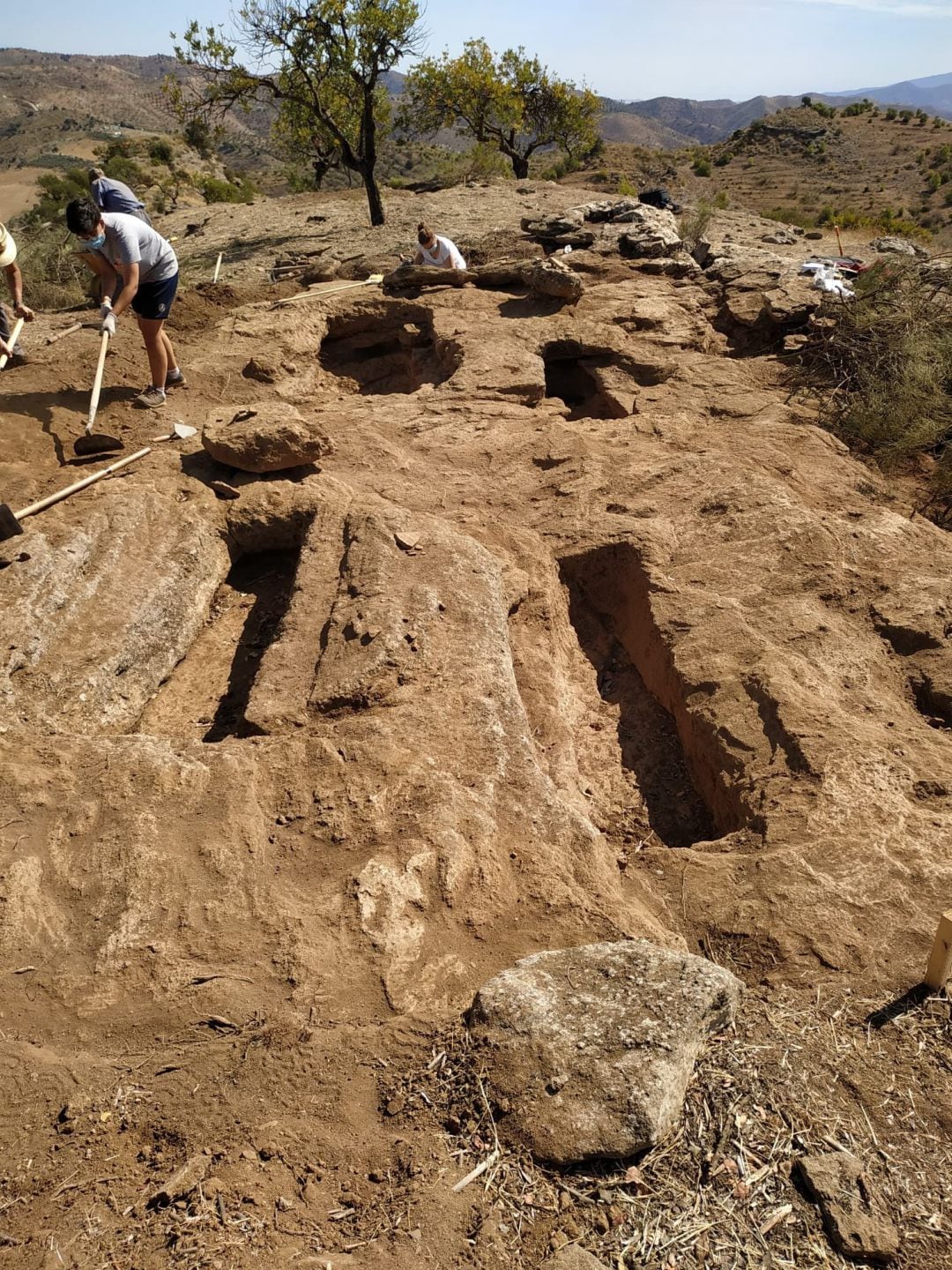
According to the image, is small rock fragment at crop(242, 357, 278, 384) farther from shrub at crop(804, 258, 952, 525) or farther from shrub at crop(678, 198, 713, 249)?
shrub at crop(678, 198, 713, 249)

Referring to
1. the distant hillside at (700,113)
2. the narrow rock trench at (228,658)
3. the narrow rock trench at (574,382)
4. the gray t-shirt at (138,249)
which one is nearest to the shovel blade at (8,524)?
the narrow rock trench at (228,658)

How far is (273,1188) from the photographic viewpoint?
189 cm

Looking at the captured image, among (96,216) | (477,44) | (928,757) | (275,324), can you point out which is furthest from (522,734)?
(477,44)

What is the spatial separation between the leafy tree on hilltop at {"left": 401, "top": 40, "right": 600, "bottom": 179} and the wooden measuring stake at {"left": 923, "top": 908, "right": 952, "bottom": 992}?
2428cm

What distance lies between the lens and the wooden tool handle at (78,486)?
4.50m

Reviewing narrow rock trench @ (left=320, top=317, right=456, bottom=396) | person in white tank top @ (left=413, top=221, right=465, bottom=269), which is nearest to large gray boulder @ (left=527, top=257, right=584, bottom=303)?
person in white tank top @ (left=413, top=221, right=465, bottom=269)

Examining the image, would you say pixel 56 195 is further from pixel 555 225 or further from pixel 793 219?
pixel 793 219

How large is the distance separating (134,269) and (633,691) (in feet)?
15.4

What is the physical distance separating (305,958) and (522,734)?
4.60 ft

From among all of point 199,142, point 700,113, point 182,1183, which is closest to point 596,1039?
point 182,1183

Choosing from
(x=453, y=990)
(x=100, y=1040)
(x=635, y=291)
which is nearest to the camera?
(x=100, y=1040)

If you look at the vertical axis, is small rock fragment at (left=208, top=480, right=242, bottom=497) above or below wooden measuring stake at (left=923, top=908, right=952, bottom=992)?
above

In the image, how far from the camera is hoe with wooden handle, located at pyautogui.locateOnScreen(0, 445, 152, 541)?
420 cm

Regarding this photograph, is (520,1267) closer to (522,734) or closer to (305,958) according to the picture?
(305,958)
